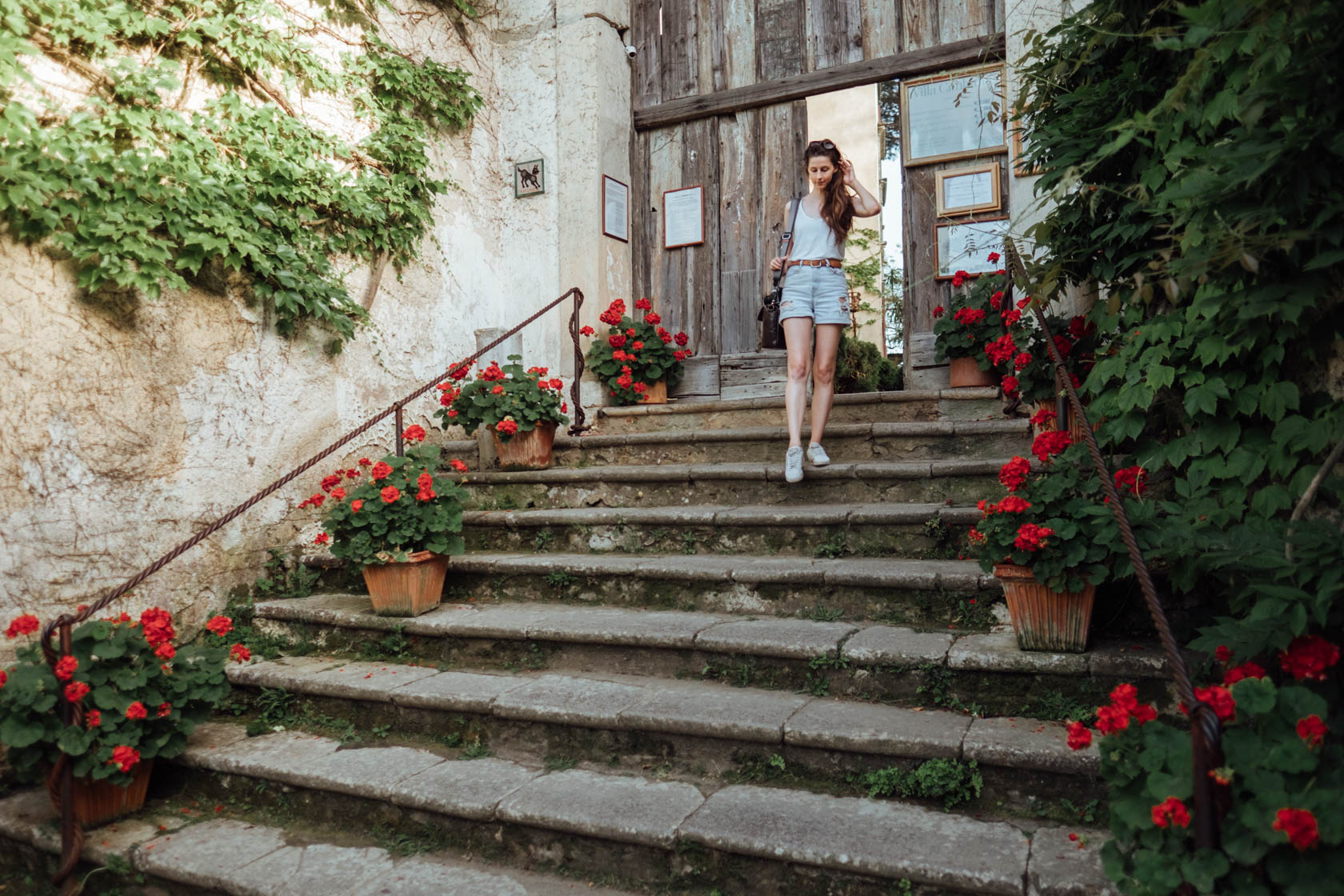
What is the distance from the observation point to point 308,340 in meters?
4.23

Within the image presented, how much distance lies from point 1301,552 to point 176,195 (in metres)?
3.87

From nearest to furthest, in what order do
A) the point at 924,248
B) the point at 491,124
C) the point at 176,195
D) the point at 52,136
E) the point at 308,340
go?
1. the point at 52,136
2. the point at 176,195
3. the point at 308,340
4. the point at 924,248
5. the point at 491,124

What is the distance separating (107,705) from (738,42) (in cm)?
526

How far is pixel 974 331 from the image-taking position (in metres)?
4.53

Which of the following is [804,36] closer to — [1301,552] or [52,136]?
[52,136]

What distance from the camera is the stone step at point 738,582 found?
2855 millimetres

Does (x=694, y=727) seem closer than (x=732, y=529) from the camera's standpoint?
Yes

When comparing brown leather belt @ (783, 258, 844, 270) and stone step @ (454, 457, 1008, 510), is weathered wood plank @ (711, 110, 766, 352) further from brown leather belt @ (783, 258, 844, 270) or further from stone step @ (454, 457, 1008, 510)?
brown leather belt @ (783, 258, 844, 270)

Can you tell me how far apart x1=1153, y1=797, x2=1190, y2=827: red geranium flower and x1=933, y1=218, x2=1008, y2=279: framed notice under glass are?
3841mm

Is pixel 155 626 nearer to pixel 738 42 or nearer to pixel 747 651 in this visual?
pixel 747 651

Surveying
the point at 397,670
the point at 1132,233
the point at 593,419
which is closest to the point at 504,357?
the point at 593,419

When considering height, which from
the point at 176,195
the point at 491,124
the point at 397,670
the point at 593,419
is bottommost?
the point at 397,670

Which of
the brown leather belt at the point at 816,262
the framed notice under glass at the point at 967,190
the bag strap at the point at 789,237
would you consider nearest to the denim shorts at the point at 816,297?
the brown leather belt at the point at 816,262

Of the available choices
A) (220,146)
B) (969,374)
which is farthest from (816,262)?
(220,146)
